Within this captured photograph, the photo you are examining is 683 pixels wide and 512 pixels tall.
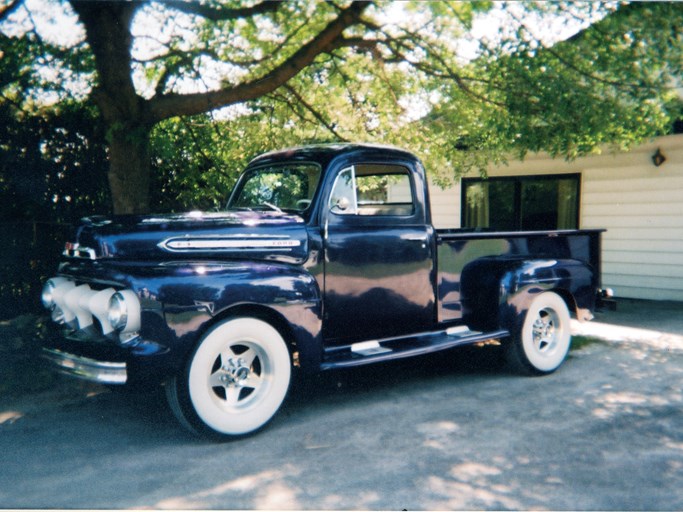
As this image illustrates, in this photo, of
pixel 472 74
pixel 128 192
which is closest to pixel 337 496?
pixel 128 192

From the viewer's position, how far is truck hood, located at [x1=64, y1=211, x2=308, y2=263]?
3.86 metres

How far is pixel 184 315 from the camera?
358 centimetres

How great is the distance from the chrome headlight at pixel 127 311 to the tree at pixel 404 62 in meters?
2.81

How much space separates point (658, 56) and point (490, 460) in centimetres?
437

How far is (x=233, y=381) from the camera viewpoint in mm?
3863

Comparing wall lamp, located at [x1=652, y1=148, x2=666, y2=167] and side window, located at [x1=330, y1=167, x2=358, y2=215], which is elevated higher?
wall lamp, located at [x1=652, y1=148, x2=666, y2=167]

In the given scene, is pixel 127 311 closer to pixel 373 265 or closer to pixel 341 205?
pixel 341 205

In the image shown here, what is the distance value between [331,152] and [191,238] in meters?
1.37

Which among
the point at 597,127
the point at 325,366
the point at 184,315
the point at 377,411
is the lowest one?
the point at 377,411

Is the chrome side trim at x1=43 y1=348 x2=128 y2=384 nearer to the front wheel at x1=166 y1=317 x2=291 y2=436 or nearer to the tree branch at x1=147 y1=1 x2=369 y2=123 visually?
the front wheel at x1=166 y1=317 x2=291 y2=436

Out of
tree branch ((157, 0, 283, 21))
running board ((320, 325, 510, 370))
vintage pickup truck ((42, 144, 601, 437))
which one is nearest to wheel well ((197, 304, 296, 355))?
vintage pickup truck ((42, 144, 601, 437))

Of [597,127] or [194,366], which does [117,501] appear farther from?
[597,127]

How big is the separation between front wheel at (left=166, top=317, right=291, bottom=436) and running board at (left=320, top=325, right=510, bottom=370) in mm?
405

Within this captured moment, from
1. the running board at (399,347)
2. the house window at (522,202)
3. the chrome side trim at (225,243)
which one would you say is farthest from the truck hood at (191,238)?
the house window at (522,202)
